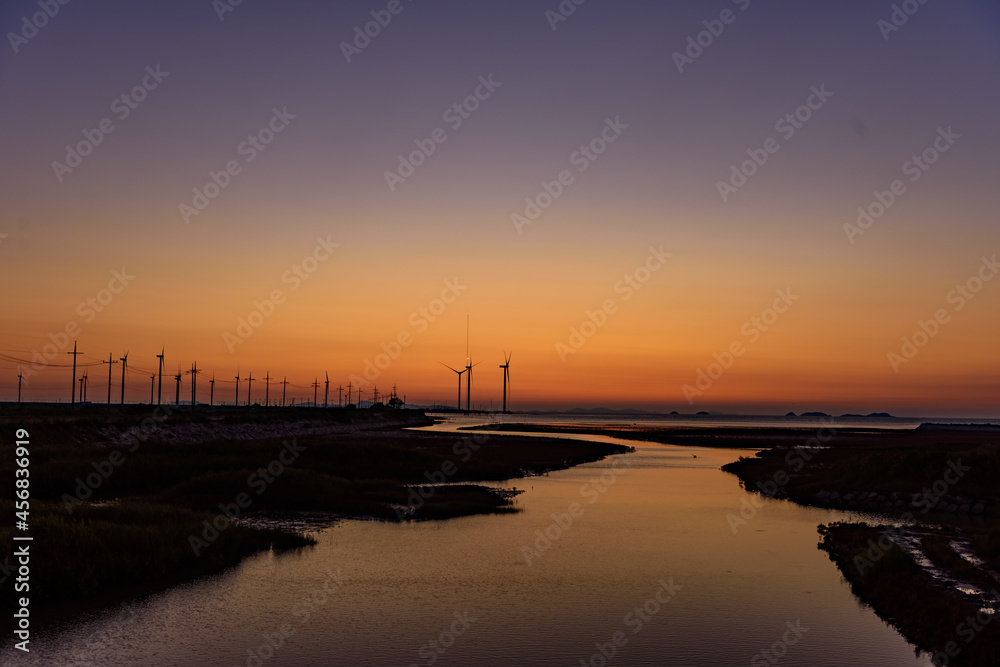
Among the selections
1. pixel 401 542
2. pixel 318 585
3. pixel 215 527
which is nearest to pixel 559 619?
pixel 318 585

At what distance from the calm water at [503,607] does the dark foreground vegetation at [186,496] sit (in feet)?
6.64

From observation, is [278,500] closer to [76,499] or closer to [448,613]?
[76,499]

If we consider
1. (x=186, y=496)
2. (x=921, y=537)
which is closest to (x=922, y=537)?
(x=921, y=537)

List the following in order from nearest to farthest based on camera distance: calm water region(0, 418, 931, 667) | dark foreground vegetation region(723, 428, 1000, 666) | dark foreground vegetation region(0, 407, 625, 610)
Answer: calm water region(0, 418, 931, 667) → dark foreground vegetation region(723, 428, 1000, 666) → dark foreground vegetation region(0, 407, 625, 610)

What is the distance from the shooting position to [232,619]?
22.3 m

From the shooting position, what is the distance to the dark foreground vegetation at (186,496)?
25766 mm

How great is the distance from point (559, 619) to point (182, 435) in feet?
248

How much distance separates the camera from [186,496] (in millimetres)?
44031

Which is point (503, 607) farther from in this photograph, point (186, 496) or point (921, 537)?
point (186, 496)

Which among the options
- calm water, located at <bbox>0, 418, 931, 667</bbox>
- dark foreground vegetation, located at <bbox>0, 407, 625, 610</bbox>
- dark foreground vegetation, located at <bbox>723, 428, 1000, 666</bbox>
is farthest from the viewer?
dark foreground vegetation, located at <bbox>0, 407, 625, 610</bbox>

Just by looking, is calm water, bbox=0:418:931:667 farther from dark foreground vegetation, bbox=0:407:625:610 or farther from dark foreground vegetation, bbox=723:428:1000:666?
dark foreground vegetation, bbox=0:407:625:610

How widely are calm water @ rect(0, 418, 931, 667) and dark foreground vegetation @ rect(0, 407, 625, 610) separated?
2025 millimetres

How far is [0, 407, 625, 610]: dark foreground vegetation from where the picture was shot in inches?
1014

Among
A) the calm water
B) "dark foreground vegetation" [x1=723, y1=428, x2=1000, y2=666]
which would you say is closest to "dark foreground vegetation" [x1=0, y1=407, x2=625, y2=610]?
the calm water
